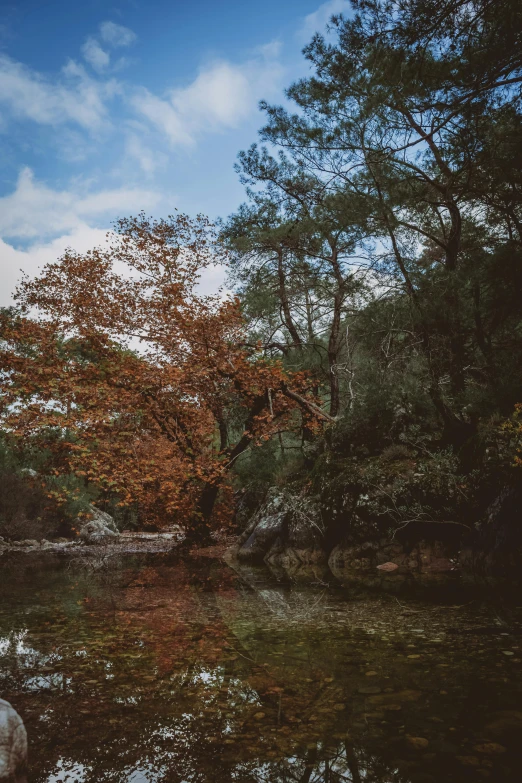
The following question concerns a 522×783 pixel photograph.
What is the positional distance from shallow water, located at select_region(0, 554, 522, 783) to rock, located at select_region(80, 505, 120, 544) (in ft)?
46.9

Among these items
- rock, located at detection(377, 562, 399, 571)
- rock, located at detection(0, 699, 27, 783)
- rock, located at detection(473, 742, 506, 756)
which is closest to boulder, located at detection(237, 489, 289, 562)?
rock, located at detection(377, 562, 399, 571)

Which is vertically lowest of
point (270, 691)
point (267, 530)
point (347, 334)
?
point (267, 530)

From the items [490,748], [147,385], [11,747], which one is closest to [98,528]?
[147,385]

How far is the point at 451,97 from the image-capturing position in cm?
740

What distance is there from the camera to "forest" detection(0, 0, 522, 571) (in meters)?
7.70

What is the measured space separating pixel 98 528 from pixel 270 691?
21.6m

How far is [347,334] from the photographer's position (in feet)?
46.9

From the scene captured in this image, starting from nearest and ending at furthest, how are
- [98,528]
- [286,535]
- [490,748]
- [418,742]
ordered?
[490,748]
[418,742]
[286,535]
[98,528]

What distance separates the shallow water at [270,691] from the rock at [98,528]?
14.3 metres

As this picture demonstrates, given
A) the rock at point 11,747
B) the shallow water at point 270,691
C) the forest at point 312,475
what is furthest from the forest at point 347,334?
the rock at point 11,747

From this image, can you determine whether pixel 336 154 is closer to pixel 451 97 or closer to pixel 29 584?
pixel 451 97

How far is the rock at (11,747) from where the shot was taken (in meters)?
2.40

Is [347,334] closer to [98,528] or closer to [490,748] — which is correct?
[490,748]

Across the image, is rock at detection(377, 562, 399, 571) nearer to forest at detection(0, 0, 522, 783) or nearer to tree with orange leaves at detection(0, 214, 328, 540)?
forest at detection(0, 0, 522, 783)
